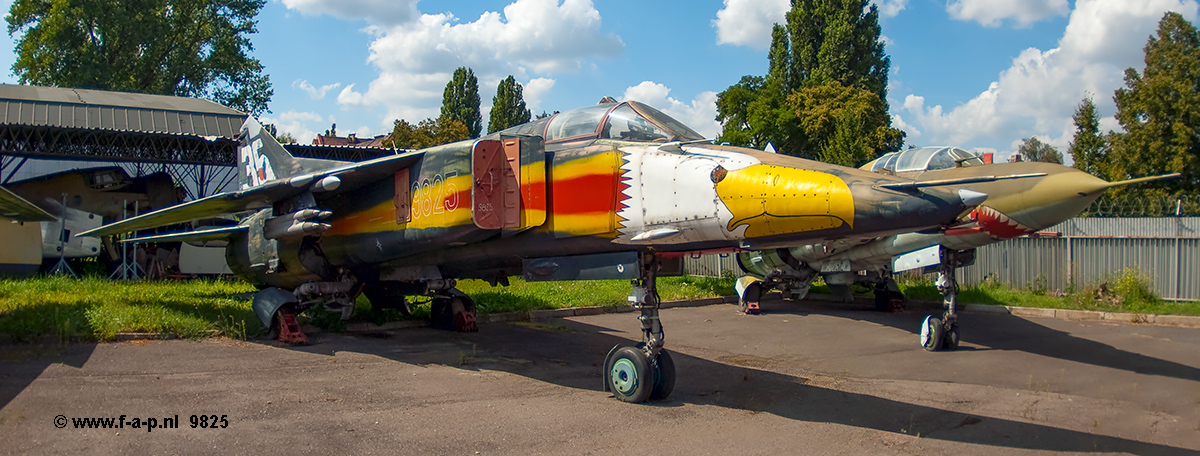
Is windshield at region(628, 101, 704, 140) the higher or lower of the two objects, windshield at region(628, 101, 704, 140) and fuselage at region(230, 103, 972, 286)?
the higher

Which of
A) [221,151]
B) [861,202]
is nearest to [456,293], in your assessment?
[861,202]

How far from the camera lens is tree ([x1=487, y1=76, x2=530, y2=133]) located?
64.1 metres

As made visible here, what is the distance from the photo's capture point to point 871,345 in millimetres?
10062

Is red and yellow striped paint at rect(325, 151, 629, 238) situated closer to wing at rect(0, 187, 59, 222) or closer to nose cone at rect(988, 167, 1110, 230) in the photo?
nose cone at rect(988, 167, 1110, 230)

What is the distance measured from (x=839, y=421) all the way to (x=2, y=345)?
28.6 feet

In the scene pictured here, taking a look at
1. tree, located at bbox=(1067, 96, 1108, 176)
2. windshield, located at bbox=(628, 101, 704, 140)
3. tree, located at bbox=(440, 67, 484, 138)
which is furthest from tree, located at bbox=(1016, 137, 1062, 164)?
windshield, located at bbox=(628, 101, 704, 140)

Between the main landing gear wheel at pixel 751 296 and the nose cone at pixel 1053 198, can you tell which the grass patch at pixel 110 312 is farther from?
the nose cone at pixel 1053 198

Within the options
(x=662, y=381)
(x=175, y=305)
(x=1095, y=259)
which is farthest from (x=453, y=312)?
(x=1095, y=259)

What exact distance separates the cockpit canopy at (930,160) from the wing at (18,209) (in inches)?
489

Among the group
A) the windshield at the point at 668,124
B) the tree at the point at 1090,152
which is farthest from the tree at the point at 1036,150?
the windshield at the point at 668,124

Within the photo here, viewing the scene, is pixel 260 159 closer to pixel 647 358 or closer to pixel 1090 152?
pixel 647 358

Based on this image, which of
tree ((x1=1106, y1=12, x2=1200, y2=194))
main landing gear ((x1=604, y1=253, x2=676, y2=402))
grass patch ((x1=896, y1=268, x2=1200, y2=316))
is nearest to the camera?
main landing gear ((x1=604, y1=253, x2=676, y2=402))

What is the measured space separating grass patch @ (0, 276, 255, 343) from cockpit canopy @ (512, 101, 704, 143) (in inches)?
209

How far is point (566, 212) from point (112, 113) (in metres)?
23.8
